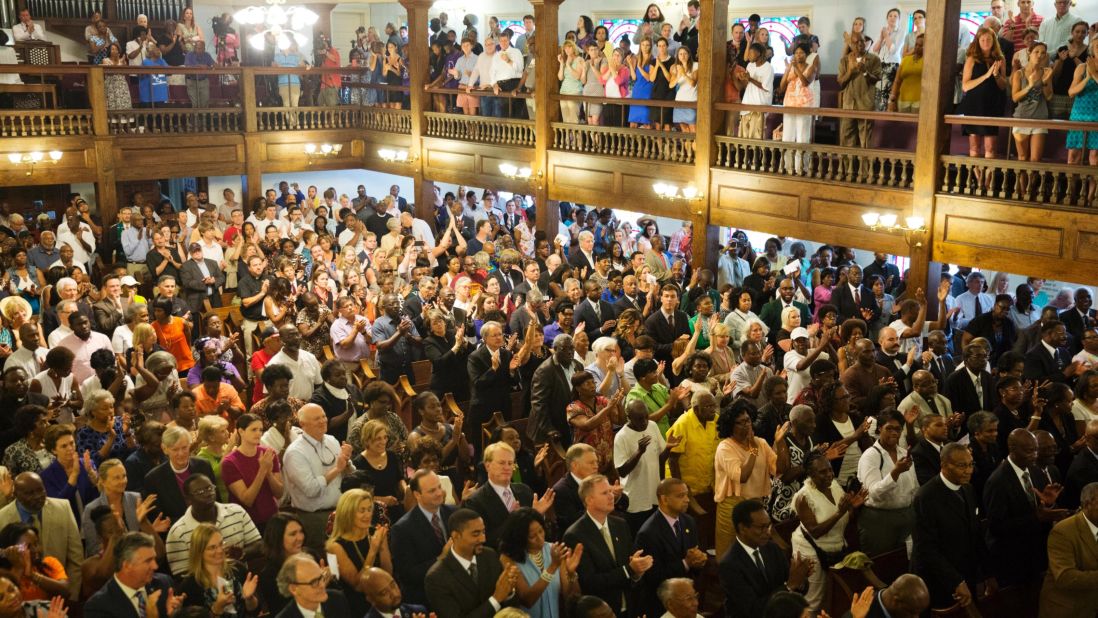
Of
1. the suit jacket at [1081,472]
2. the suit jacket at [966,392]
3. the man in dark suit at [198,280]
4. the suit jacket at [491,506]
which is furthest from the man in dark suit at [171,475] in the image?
the man in dark suit at [198,280]

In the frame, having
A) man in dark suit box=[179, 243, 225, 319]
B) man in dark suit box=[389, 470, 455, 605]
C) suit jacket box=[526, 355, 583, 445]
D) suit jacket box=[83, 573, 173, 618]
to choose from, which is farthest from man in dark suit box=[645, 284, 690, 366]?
suit jacket box=[83, 573, 173, 618]

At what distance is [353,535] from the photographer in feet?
19.7

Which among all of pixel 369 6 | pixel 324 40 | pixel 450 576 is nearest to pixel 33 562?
pixel 450 576

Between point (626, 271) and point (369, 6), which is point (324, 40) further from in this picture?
point (626, 271)

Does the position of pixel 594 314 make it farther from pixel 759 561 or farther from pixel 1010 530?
pixel 759 561

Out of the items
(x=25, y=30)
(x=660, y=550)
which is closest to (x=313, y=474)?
(x=660, y=550)

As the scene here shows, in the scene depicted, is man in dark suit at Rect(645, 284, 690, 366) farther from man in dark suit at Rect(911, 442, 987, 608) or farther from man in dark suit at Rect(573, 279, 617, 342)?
man in dark suit at Rect(911, 442, 987, 608)

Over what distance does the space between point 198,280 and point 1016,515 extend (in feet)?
31.9

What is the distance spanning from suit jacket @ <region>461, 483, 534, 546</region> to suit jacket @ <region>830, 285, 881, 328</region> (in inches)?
261

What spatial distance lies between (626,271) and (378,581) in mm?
7489

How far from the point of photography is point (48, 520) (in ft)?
21.0

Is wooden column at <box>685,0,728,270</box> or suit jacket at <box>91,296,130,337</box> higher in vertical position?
wooden column at <box>685,0,728,270</box>

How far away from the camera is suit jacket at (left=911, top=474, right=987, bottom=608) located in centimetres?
654

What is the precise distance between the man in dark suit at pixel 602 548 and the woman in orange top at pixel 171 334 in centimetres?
579
